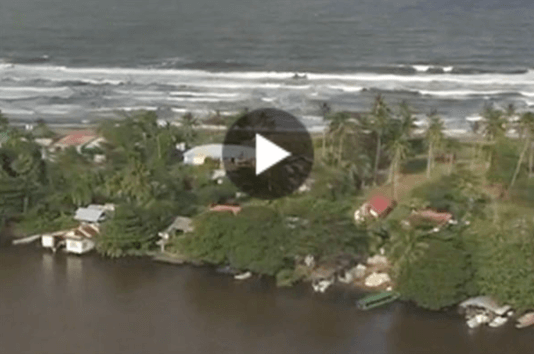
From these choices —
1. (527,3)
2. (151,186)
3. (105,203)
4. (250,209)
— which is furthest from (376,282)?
(527,3)

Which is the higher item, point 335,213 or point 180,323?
point 335,213

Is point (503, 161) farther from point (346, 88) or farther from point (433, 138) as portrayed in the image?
point (346, 88)

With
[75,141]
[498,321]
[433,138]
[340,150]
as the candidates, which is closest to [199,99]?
[75,141]

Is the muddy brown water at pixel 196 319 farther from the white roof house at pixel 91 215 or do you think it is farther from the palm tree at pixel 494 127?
the palm tree at pixel 494 127

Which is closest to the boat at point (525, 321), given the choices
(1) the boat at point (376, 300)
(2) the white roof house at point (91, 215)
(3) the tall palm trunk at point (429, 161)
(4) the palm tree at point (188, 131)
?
(1) the boat at point (376, 300)

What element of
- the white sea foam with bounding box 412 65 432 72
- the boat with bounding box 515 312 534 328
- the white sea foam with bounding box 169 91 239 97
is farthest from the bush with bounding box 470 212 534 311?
the white sea foam with bounding box 412 65 432 72

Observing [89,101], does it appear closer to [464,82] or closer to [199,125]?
[199,125]
